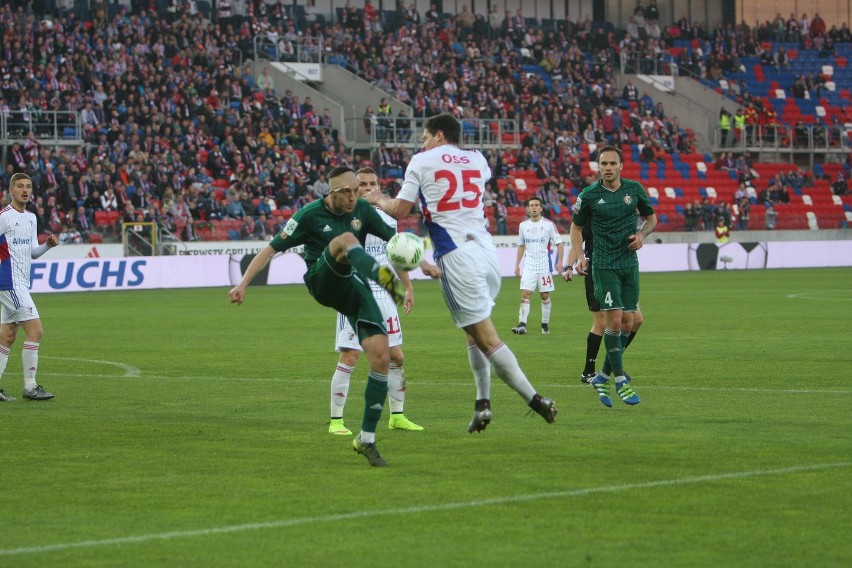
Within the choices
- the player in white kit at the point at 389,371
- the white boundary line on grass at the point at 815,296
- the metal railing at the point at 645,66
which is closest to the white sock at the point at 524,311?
the white boundary line on grass at the point at 815,296

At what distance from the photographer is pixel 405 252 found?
9320 mm

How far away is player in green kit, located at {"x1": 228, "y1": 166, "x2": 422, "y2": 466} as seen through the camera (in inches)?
A: 365

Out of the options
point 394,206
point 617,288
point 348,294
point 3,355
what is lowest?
point 3,355

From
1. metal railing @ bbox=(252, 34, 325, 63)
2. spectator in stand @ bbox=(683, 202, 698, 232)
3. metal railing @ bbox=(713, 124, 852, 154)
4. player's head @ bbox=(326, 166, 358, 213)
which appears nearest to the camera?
player's head @ bbox=(326, 166, 358, 213)

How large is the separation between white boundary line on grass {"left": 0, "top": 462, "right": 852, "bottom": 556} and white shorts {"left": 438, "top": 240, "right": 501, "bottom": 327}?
7.26ft

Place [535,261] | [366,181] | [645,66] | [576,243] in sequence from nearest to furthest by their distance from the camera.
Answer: [366,181] → [576,243] → [535,261] → [645,66]

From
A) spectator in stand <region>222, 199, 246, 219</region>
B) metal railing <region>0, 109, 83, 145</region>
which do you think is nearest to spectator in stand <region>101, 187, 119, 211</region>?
metal railing <region>0, 109, 83, 145</region>

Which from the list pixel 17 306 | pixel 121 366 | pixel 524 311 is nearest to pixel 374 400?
pixel 17 306

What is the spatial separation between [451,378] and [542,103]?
135ft

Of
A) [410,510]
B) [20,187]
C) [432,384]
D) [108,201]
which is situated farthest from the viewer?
[108,201]

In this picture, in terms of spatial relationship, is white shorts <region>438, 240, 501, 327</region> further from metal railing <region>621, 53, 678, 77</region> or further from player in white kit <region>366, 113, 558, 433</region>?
metal railing <region>621, 53, 678, 77</region>

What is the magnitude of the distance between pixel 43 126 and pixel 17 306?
1127 inches

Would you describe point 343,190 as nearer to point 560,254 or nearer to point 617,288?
point 617,288

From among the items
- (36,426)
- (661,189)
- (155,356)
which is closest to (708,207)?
(661,189)
